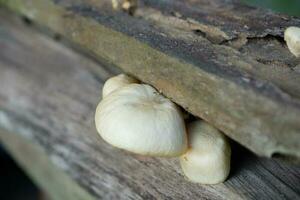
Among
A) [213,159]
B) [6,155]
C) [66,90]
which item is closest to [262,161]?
[213,159]

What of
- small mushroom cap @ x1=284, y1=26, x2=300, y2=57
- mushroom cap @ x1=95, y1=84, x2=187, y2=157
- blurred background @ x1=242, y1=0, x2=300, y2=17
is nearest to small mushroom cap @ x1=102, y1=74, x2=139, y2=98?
mushroom cap @ x1=95, y1=84, x2=187, y2=157

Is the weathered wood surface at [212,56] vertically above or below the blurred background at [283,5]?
above

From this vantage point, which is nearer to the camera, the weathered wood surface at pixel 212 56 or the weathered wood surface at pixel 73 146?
the weathered wood surface at pixel 212 56

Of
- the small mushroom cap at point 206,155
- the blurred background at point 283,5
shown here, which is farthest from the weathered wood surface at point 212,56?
the blurred background at point 283,5

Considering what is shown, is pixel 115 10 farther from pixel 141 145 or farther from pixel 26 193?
pixel 26 193

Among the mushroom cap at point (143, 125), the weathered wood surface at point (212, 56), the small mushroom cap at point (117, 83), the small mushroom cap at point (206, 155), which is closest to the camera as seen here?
the weathered wood surface at point (212, 56)

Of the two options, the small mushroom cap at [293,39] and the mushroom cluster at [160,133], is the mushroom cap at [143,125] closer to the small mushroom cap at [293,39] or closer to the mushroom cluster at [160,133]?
the mushroom cluster at [160,133]
